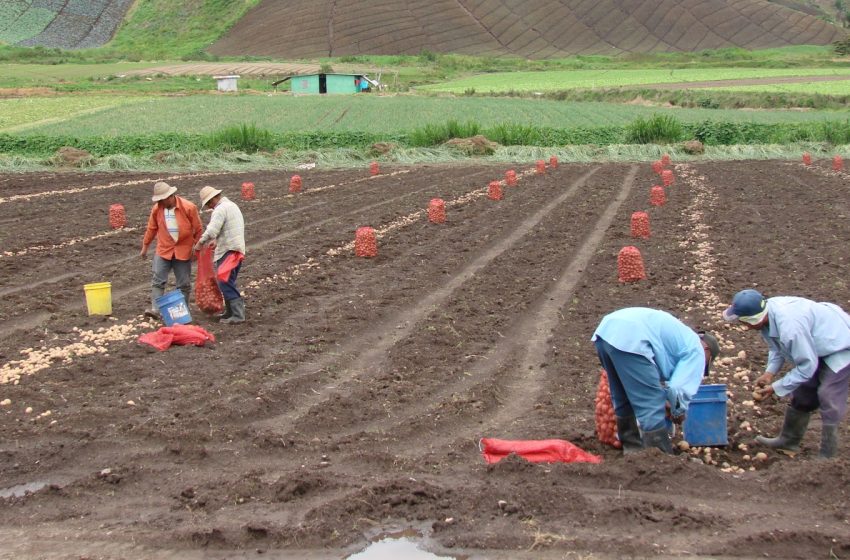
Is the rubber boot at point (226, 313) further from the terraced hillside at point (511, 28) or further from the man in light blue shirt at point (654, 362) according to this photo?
the terraced hillside at point (511, 28)

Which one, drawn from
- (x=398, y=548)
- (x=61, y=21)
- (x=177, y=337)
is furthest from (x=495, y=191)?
(x=61, y=21)

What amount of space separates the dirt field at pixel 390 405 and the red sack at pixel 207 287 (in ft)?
0.70

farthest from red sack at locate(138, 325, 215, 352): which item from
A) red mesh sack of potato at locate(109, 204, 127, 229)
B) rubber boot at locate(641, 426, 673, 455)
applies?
red mesh sack of potato at locate(109, 204, 127, 229)

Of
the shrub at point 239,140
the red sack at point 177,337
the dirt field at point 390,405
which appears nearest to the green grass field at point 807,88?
the shrub at point 239,140

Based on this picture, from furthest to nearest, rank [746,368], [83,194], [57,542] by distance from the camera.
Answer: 1. [83,194]
2. [746,368]
3. [57,542]

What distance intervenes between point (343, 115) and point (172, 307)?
32.1 m

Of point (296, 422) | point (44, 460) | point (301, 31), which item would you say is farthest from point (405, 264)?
point (301, 31)

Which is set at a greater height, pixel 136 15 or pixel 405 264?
pixel 136 15

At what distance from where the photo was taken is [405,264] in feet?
43.3

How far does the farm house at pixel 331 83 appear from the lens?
60500mm

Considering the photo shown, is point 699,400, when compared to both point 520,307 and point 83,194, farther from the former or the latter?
point 83,194

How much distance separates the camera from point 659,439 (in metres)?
6.30

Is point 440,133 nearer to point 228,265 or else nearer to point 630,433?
point 228,265

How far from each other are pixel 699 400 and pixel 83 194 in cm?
1828
